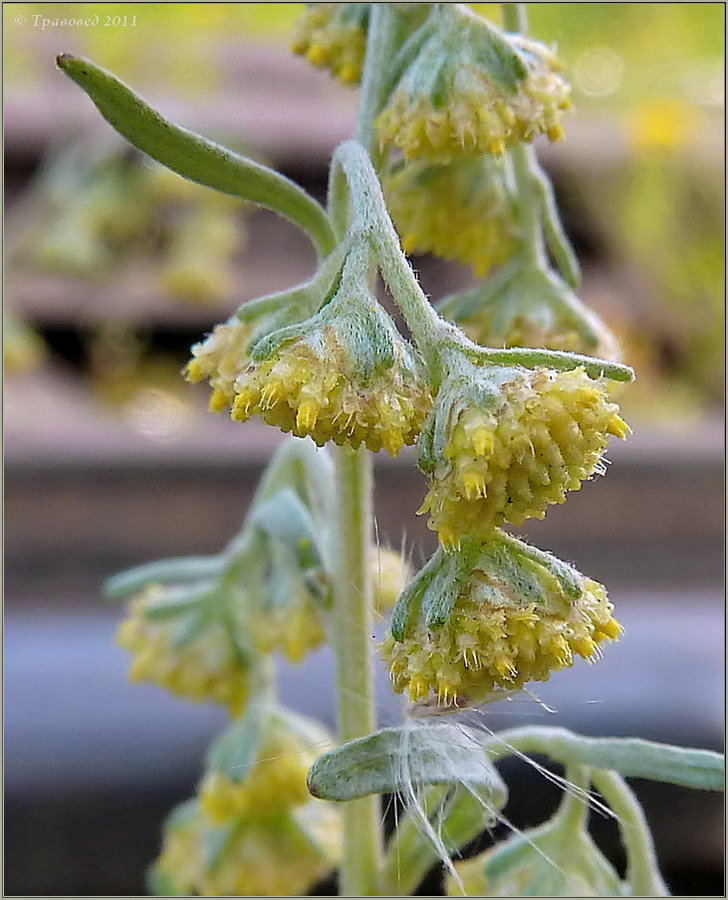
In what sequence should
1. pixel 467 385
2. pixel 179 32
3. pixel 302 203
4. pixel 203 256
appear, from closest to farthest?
pixel 467 385
pixel 302 203
pixel 203 256
pixel 179 32

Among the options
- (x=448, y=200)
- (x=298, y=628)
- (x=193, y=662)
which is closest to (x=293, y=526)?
(x=298, y=628)

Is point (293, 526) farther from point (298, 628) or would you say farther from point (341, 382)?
point (341, 382)

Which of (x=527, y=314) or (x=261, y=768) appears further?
(x=261, y=768)

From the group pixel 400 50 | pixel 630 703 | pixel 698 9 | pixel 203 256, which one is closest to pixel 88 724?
pixel 630 703

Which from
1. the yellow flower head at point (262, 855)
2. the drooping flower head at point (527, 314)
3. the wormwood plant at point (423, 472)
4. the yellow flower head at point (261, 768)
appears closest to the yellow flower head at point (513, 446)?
the wormwood plant at point (423, 472)

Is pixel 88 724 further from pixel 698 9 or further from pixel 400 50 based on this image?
pixel 698 9

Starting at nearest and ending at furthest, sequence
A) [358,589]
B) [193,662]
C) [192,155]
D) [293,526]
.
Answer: [192,155]
[358,589]
[293,526]
[193,662]

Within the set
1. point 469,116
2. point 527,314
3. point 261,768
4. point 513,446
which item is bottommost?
point 261,768
